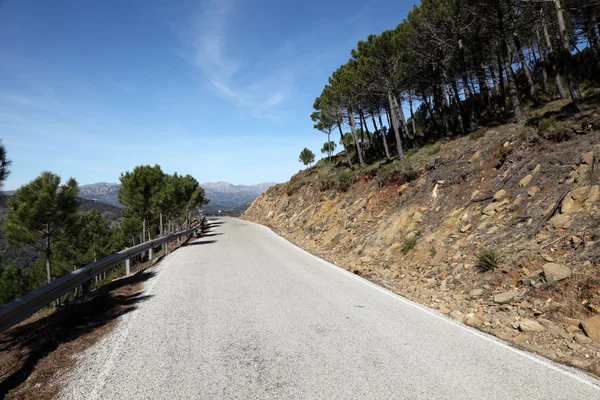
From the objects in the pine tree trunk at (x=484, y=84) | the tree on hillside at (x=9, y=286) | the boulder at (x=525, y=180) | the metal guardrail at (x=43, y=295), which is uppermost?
the pine tree trunk at (x=484, y=84)

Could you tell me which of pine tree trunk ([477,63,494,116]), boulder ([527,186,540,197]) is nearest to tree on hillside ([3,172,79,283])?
boulder ([527,186,540,197])

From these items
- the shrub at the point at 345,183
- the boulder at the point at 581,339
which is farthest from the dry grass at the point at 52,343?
the shrub at the point at 345,183

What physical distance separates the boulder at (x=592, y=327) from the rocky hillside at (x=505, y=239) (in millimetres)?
13

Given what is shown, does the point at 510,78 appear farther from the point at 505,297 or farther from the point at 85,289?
the point at 85,289

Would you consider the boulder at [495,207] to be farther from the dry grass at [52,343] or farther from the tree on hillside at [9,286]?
the tree on hillside at [9,286]

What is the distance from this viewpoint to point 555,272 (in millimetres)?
6148

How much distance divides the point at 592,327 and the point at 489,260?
270cm

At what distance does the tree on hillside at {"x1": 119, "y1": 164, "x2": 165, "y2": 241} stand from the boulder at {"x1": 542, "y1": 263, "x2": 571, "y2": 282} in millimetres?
28578

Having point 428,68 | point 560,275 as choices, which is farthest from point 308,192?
point 560,275

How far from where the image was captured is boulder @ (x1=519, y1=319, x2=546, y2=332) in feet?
17.2

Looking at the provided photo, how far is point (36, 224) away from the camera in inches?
832

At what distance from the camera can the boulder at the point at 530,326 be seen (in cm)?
523

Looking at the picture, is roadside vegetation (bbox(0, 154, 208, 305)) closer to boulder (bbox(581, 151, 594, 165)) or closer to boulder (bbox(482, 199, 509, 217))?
boulder (bbox(482, 199, 509, 217))

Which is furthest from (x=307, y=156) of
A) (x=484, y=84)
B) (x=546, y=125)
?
(x=546, y=125)
